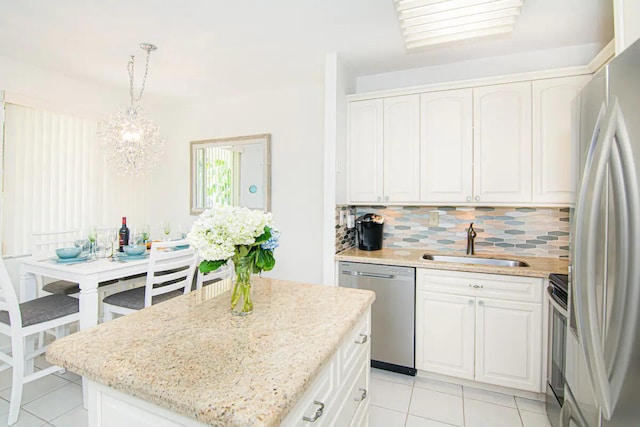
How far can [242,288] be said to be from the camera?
1.30m

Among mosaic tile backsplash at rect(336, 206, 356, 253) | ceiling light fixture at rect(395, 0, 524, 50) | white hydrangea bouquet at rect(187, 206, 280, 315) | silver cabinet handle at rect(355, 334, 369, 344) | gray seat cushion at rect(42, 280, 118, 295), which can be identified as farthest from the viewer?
mosaic tile backsplash at rect(336, 206, 356, 253)

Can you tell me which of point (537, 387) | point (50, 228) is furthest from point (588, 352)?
point (50, 228)

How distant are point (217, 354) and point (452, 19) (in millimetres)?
2286

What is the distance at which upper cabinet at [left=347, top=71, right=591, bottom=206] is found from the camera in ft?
7.84

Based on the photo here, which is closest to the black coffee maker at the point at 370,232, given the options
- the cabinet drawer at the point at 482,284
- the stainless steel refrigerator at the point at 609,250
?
the cabinet drawer at the point at 482,284

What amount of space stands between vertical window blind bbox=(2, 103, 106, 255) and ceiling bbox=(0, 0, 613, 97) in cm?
51

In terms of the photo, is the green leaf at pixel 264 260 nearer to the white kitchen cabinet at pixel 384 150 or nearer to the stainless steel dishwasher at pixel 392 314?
the stainless steel dishwasher at pixel 392 314

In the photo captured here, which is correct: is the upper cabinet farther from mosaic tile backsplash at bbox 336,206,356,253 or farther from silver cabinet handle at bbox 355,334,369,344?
silver cabinet handle at bbox 355,334,369,344

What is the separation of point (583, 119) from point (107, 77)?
382cm

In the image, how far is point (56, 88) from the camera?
3.10 meters

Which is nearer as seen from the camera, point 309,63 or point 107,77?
point 309,63

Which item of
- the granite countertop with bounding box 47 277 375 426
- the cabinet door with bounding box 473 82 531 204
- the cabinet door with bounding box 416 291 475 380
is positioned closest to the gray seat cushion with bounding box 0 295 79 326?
the granite countertop with bounding box 47 277 375 426

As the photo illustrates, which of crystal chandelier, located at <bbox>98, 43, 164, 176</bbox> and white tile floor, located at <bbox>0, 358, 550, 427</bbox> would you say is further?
crystal chandelier, located at <bbox>98, 43, 164, 176</bbox>

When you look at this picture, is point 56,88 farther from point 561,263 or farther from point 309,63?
point 561,263
